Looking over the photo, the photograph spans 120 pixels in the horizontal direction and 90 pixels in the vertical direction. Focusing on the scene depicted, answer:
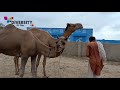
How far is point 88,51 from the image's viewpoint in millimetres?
7734

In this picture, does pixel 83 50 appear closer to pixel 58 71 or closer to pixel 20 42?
pixel 58 71

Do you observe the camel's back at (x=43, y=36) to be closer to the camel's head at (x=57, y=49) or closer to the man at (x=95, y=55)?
the camel's head at (x=57, y=49)

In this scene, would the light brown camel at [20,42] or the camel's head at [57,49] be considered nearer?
the light brown camel at [20,42]

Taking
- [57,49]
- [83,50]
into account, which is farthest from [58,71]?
[83,50]

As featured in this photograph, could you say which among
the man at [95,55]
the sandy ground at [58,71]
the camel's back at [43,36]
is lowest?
the sandy ground at [58,71]

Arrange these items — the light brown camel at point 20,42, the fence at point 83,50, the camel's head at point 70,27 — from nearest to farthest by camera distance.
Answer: the light brown camel at point 20,42 → the camel's head at point 70,27 → the fence at point 83,50

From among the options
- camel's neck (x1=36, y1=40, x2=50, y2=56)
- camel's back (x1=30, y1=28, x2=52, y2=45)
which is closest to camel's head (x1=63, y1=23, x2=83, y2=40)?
camel's back (x1=30, y1=28, x2=52, y2=45)

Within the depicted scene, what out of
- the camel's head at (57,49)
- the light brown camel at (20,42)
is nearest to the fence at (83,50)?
the camel's head at (57,49)

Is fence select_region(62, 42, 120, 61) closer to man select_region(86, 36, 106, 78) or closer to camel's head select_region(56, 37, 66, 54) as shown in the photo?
camel's head select_region(56, 37, 66, 54)

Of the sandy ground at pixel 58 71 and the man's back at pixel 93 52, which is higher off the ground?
the man's back at pixel 93 52

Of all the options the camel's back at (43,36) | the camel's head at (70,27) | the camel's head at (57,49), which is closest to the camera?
the camel's head at (57,49)
